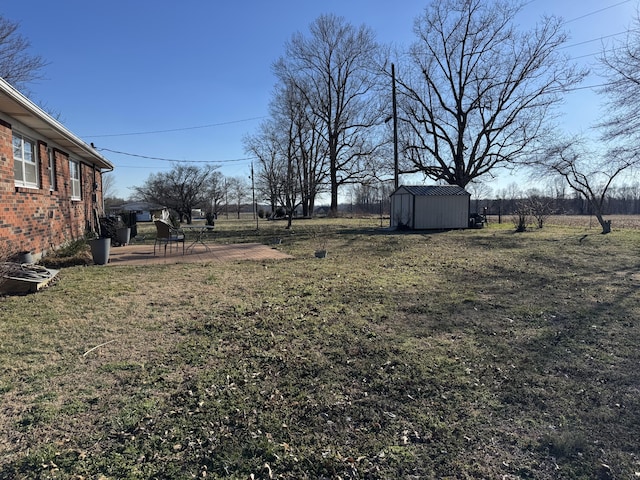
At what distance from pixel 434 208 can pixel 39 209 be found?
1714cm

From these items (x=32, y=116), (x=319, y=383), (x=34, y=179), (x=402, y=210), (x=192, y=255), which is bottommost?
(x=319, y=383)

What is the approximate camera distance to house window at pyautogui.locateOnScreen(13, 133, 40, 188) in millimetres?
7961

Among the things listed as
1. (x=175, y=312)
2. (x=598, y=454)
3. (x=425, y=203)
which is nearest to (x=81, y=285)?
(x=175, y=312)

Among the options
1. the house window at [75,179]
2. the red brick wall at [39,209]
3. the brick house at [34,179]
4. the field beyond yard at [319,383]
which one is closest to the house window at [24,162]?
the brick house at [34,179]

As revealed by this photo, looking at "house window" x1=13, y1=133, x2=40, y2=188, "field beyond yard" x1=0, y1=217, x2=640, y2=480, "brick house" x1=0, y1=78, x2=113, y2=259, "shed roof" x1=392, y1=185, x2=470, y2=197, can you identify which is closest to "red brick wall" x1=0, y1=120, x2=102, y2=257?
"brick house" x1=0, y1=78, x2=113, y2=259

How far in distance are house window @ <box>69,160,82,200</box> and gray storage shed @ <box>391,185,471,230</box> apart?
14723 mm

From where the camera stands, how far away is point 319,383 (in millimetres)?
3189

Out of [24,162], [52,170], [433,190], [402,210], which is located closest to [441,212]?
[433,190]

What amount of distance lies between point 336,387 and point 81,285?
17.1ft

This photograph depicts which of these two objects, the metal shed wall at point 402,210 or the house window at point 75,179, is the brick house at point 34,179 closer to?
the house window at point 75,179

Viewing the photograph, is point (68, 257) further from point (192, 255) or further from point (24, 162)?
point (192, 255)

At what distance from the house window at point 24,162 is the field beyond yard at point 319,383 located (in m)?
3.21

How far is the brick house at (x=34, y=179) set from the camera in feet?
22.7

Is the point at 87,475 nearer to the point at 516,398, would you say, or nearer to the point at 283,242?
the point at 516,398
